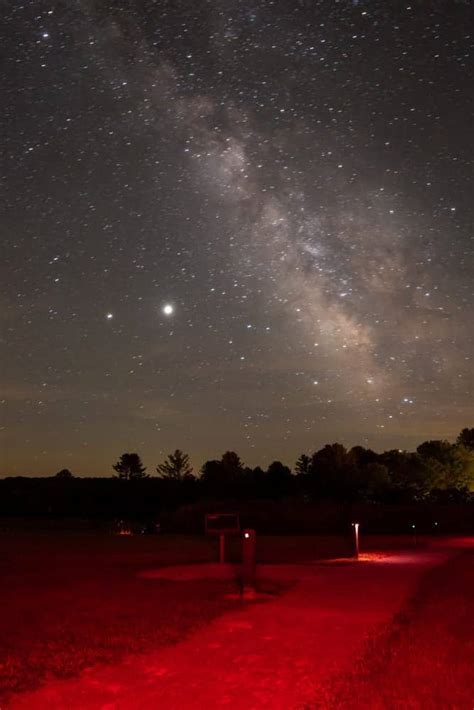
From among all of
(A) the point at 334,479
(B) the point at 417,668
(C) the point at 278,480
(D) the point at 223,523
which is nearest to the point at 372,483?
(A) the point at 334,479

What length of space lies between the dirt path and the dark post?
2.25ft

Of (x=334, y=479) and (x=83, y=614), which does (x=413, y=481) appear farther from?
(x=83, y=614)

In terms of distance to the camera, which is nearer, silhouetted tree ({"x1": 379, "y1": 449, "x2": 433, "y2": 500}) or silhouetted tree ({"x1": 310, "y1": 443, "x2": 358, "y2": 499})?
silhouetted tree ({"x1": 379, "y1": 449, "x2": 433, "y2": 500})

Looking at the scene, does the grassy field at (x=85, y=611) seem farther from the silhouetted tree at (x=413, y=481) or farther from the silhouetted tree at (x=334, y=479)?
the silhouetted tree at (x=334, y=479)

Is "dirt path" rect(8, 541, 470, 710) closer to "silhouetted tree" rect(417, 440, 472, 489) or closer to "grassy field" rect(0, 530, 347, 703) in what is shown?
"grassy field" rect(0, 530, 347, 703)

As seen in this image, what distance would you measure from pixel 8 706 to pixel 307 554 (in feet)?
72.9

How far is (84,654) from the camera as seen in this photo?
901 cm

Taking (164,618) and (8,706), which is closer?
(8,706)

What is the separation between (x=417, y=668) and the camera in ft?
27.3

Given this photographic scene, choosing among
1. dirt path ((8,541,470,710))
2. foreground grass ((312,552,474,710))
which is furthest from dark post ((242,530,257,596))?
foreground grass ((312,552,474,710))

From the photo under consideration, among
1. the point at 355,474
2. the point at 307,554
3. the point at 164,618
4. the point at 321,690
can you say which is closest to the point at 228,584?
the point at 164,618

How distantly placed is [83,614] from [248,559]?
353cm

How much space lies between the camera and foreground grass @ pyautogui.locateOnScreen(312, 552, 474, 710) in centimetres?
702

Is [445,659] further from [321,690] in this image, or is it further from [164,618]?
[164,618]
